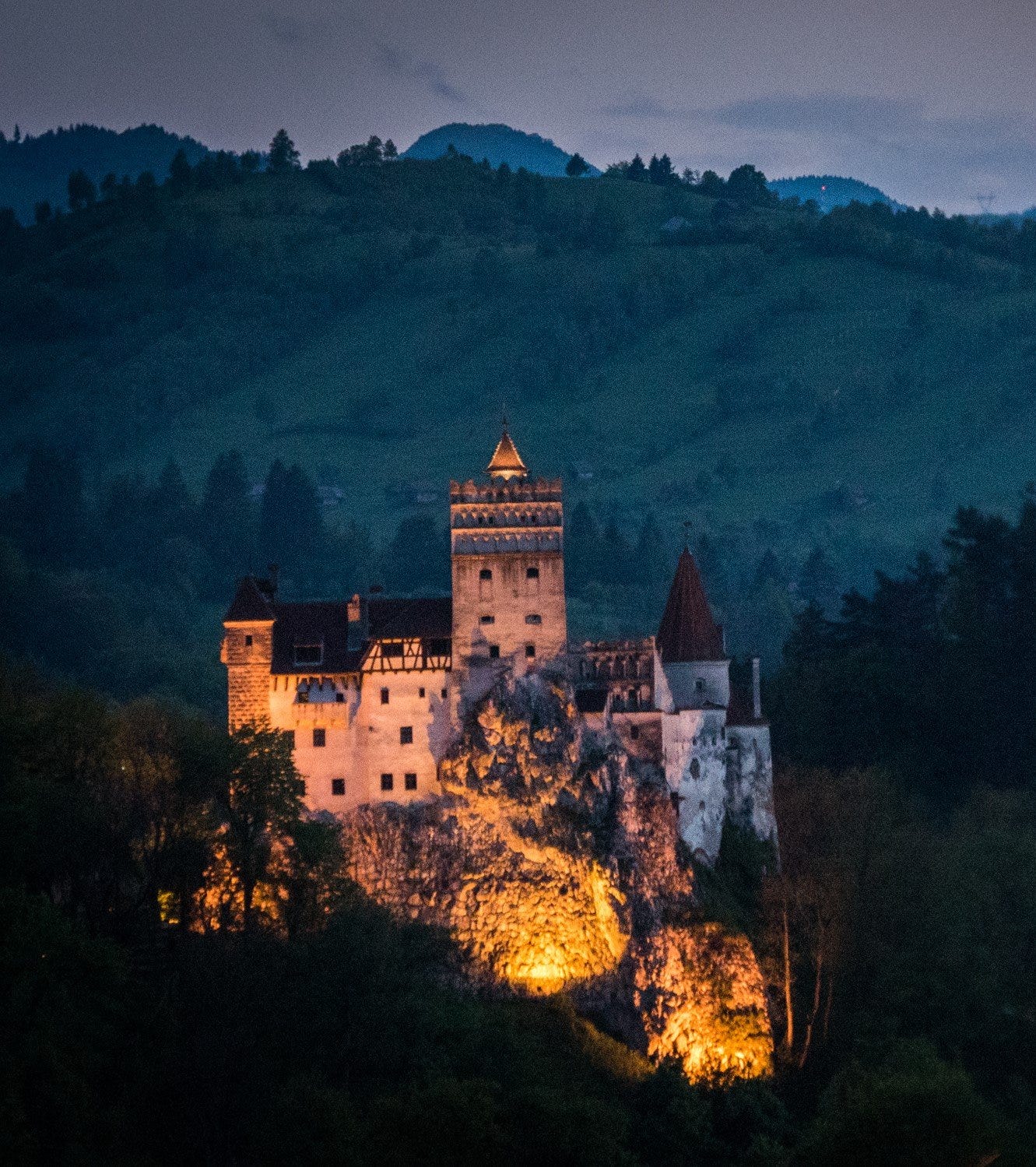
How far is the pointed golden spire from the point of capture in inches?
3150

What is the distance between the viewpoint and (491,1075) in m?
72.5

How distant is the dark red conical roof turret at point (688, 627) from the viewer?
8288cm

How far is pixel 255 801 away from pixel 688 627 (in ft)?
56.1

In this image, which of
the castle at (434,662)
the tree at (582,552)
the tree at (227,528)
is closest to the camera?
the castle at (434,662)

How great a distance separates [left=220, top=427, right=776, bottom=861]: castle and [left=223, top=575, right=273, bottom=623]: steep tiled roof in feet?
0.12

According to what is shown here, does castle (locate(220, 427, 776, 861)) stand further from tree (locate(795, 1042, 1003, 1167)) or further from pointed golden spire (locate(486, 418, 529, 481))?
tree (locate(795, 1042, 1003, 1167))

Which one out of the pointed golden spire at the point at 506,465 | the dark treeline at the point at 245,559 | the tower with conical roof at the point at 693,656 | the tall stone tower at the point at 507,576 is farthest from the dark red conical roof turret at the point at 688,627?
the dark treeline at the point at 245,559

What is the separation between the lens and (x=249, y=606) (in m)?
79.1

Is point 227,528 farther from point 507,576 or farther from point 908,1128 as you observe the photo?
point 908,1128

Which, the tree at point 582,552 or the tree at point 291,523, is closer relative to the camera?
the tree at point 582,552

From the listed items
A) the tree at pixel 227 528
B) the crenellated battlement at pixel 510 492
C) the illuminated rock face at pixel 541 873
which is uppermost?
the tree at pixel 227 528

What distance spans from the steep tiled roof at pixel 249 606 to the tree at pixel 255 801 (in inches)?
173

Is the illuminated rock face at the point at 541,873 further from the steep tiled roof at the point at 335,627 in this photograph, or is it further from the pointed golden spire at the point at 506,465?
the pointed golden spire at the point at 506,465

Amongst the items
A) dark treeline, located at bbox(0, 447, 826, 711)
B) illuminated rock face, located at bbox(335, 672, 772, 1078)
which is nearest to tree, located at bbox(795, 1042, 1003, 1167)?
illuminated rock face, located at bbox(335, 672, 772, 1078)
